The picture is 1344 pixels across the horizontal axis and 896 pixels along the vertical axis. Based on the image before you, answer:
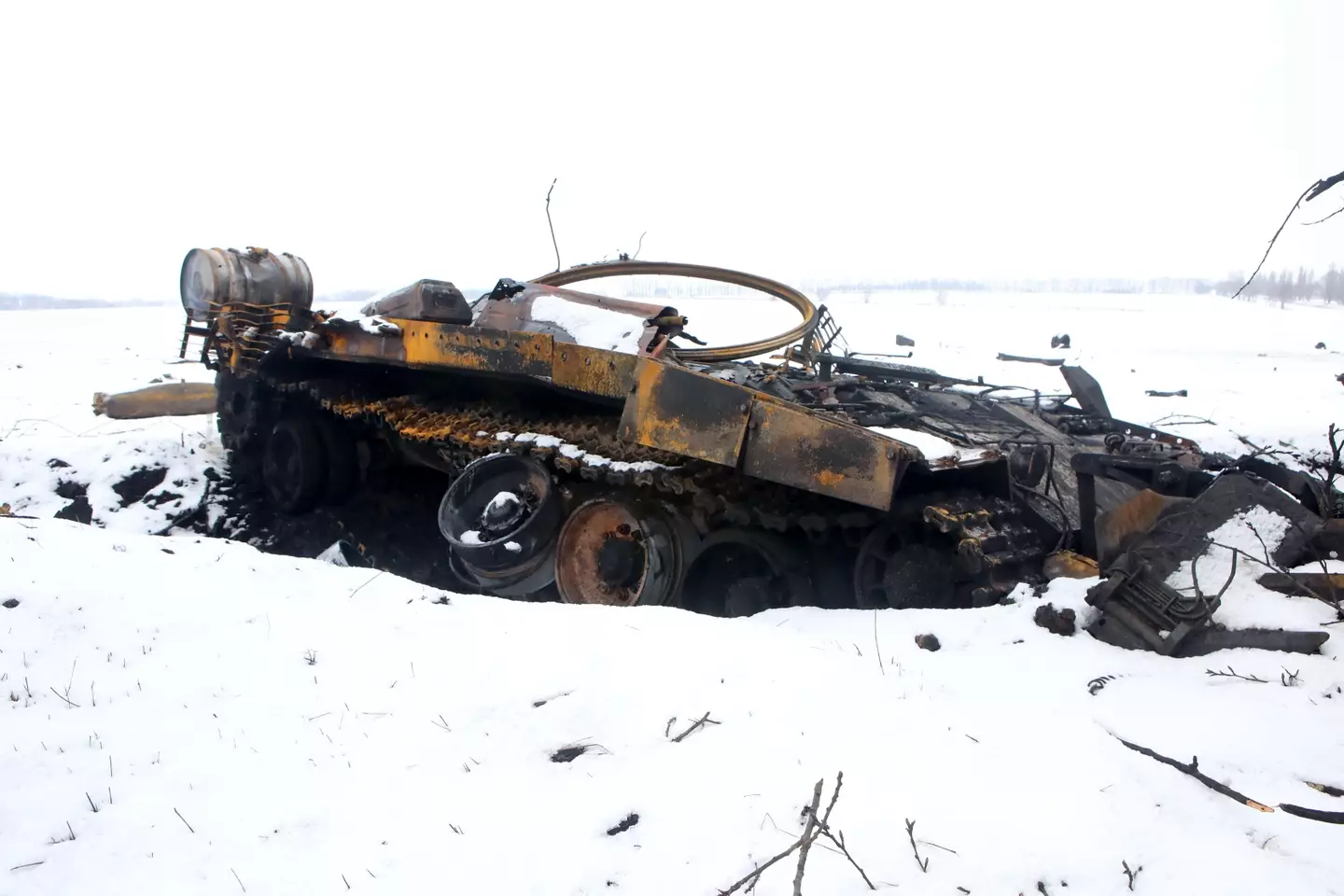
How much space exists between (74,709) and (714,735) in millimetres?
2149

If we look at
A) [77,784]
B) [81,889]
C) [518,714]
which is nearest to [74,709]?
[77,784]

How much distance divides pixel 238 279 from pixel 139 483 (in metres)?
Answer: 2.20

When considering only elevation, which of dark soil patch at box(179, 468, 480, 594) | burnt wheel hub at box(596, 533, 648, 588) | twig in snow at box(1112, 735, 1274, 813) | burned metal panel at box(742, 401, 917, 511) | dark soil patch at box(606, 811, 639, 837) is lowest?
dark soil patch at box(179, 468, 480, 594)

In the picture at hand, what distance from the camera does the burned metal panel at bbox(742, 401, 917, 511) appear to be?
4309mm

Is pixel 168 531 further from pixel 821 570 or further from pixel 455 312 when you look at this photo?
pixel 821 570

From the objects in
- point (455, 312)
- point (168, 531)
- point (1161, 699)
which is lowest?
point (168, 531)

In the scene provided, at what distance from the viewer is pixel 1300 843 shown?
2.20m

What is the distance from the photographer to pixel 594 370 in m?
5.52

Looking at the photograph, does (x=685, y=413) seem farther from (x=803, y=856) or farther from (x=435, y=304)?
(x=803, y=856)

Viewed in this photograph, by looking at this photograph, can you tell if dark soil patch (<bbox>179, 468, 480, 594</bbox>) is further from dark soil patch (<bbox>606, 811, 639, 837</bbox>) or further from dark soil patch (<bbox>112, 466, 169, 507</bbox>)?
dark soil patch (<bbox>606, 811, 639, 837</bbox>)

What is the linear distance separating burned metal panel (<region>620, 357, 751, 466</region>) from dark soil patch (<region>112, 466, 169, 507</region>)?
537 centimetres

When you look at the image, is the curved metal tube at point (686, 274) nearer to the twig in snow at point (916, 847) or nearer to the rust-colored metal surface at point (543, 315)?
the rust-colored metal surface at point (543, 315)

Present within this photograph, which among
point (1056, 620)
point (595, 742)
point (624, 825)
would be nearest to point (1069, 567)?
point (1056, 620)

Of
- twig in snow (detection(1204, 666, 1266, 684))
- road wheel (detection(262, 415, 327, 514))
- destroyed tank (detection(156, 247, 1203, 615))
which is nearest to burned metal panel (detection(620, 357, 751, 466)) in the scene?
destroyed tank (detection(156, 247, 1203, 615))
